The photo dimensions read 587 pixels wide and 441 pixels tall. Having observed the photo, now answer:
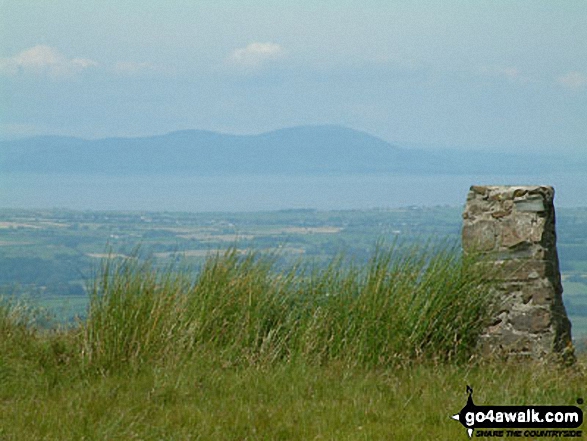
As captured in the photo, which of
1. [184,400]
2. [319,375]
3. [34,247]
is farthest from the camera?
[34,247]

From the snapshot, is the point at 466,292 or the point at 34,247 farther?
the point at 34,247

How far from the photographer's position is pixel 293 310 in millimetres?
9086

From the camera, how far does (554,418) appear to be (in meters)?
6.61

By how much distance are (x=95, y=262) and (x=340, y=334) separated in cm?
253

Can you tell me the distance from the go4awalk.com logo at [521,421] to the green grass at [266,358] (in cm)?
15

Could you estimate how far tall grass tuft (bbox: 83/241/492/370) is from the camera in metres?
8.27

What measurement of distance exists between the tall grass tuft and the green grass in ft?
0.05

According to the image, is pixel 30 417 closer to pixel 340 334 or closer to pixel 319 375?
pixel 319 375

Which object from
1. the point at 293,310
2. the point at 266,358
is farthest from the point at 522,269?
the point at 266,358

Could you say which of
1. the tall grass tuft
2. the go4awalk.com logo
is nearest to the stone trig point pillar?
the tall grass tuft

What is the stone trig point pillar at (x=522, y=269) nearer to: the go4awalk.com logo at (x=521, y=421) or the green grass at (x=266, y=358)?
the green grass at (x=266, y=358)

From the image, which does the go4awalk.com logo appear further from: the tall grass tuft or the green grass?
the tall grass tuft

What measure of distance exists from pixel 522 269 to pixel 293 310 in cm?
249

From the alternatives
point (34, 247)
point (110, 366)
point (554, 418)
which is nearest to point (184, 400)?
point (110, 366)
